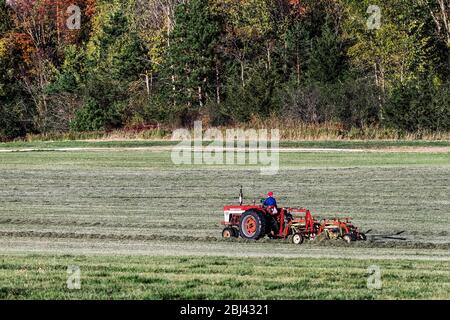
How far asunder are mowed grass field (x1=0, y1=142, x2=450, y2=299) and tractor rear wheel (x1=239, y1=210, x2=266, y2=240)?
204 millimetres

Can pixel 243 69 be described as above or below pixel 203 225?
above

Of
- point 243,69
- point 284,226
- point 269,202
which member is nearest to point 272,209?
point 269,202

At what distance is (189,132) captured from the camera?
222ft

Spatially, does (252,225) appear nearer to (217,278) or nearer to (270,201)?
(270,201)

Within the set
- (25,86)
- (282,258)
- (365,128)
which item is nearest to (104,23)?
(25,86)

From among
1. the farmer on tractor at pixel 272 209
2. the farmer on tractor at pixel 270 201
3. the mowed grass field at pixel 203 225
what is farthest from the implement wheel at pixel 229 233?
the farmer on tractor at pixel 270 201

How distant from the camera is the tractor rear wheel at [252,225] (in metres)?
20.8

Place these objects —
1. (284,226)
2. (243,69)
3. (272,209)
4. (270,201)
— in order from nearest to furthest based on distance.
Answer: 1. (270,201)
2. (272,209)
3. (284,226)
4. (243,69)

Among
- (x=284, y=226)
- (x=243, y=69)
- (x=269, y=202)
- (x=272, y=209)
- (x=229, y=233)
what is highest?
(x=243, y=69)

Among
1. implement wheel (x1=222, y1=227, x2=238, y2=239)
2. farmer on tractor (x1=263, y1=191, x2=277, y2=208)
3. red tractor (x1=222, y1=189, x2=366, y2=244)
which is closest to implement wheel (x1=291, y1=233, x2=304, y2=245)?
red tractor (x1=222, y1=189, x2=366, y2=244)

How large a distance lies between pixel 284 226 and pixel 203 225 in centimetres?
495

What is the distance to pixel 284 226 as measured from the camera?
2105cm

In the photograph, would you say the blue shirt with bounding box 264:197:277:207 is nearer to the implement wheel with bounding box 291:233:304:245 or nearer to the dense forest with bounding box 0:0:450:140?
the implement wheel with bounding box 291:233:304:245
